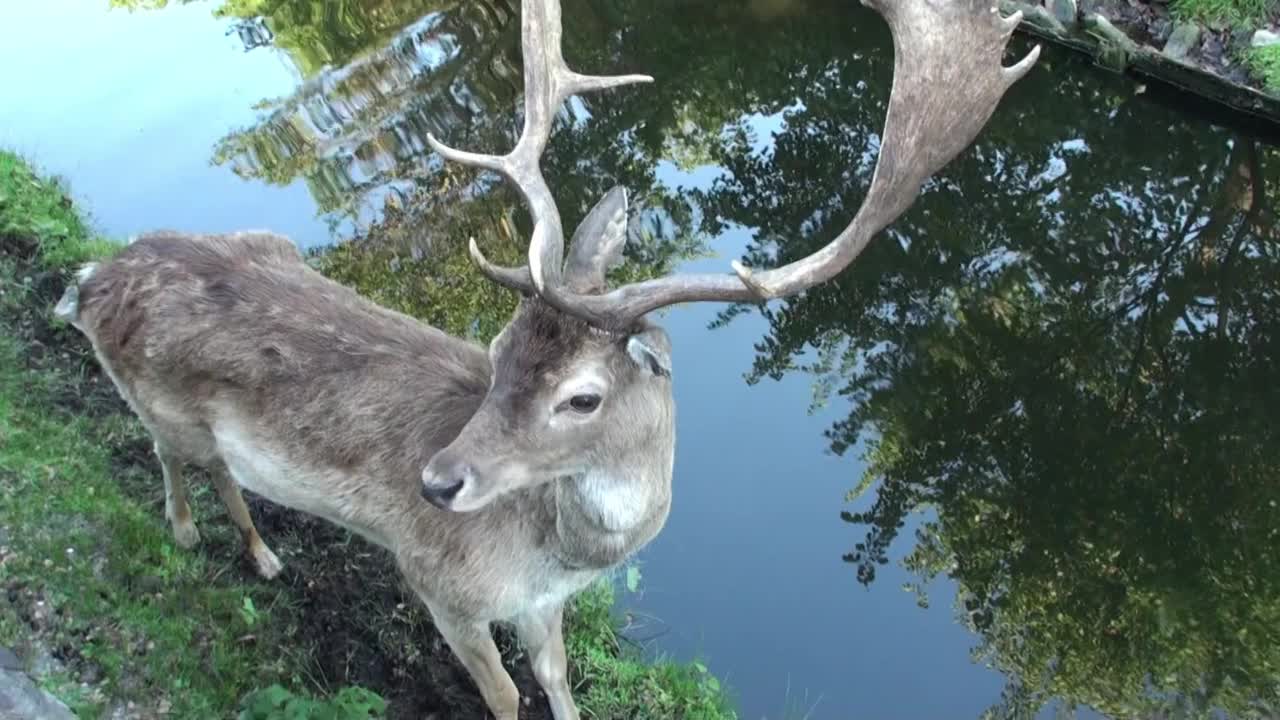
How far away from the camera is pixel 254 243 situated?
390 centimetres

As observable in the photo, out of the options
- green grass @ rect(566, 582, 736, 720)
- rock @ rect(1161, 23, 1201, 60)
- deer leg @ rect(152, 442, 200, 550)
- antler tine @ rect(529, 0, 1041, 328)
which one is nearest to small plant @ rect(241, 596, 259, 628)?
deer leg @ rect(152, 442, 200, 550)

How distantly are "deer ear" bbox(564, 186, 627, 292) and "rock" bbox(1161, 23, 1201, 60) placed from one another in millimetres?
7739

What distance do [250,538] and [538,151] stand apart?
2.27 meters

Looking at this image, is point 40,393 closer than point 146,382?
No

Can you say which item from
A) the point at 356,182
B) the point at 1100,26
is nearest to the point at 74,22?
the point at 356,182

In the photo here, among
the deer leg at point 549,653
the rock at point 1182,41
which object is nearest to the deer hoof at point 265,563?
the deer leg at point 549,653

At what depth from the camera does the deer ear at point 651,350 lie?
112 inches

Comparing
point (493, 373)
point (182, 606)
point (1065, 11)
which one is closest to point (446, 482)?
point (493, 373)

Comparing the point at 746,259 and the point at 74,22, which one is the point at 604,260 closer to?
the point at 746,259

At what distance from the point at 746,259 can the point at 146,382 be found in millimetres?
4859

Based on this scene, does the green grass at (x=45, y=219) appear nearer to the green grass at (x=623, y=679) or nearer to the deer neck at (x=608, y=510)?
the green grass at (x=623, y=679)

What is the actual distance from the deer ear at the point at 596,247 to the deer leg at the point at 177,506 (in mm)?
2017

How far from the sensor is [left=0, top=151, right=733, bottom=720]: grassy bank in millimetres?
3529

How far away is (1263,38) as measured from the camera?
8484 mm
